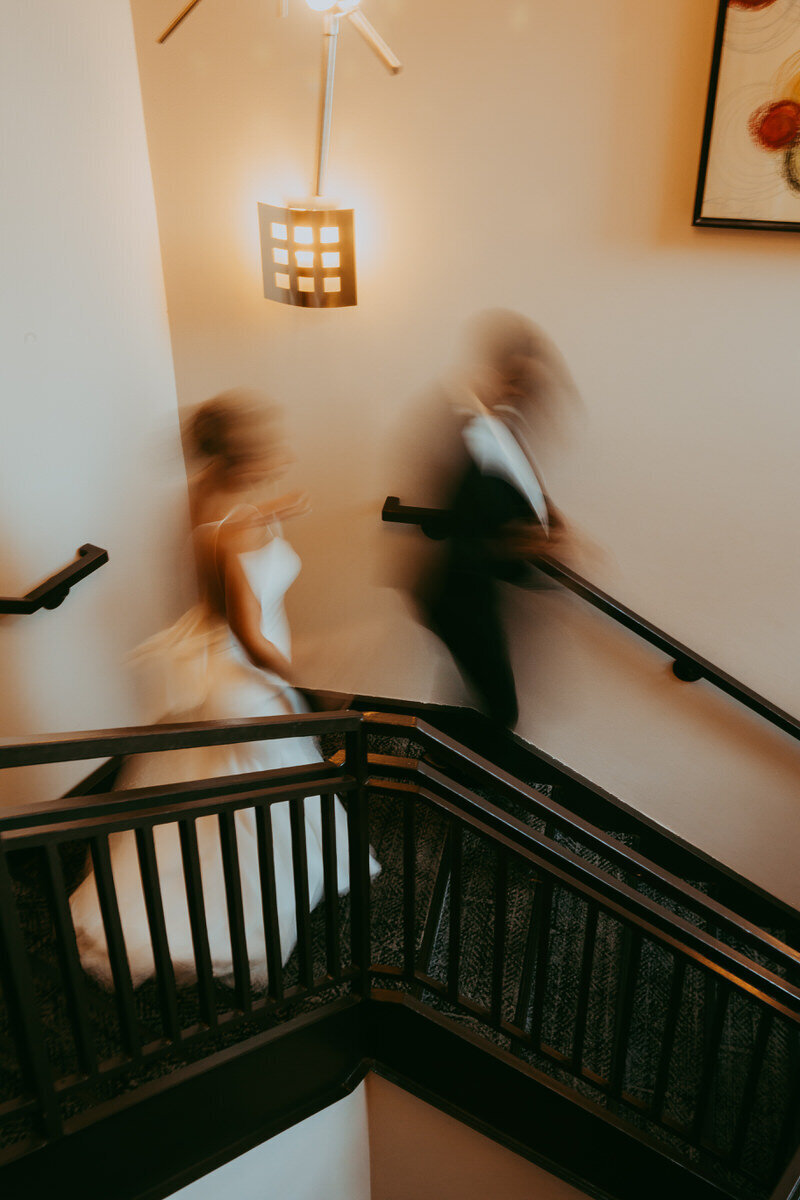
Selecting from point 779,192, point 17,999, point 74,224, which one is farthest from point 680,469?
point 17,999

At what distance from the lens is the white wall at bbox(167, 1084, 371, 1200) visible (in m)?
2.23

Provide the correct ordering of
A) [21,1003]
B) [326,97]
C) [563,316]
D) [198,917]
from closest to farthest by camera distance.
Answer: [21,1003] → [198,917] → [326,97] → [563,316]

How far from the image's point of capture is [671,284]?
275 centimetres

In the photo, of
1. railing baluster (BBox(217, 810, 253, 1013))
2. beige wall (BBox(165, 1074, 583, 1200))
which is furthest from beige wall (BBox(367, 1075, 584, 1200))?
railing baluster (BBox(217, 810, 253, 1013))

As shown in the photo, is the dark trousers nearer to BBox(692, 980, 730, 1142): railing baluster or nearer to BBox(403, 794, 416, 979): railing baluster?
BBox(403, 794, 416, 979): railing baluster

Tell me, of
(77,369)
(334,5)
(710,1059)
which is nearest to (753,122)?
(334,5)

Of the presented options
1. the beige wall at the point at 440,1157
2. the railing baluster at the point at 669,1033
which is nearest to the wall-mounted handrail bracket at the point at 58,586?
the beige wall at the point at 440,1157

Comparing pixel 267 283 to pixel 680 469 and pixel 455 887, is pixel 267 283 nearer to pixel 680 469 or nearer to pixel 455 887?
pixel 680 469

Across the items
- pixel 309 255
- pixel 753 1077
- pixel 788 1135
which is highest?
pixel 309 255

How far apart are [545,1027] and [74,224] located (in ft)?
9.34

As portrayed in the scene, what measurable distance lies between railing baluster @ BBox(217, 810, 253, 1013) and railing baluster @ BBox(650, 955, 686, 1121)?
3.13 ft

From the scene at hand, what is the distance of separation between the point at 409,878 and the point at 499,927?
238 mm

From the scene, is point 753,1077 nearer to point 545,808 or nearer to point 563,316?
point 545,808

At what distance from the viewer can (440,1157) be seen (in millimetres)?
2518
